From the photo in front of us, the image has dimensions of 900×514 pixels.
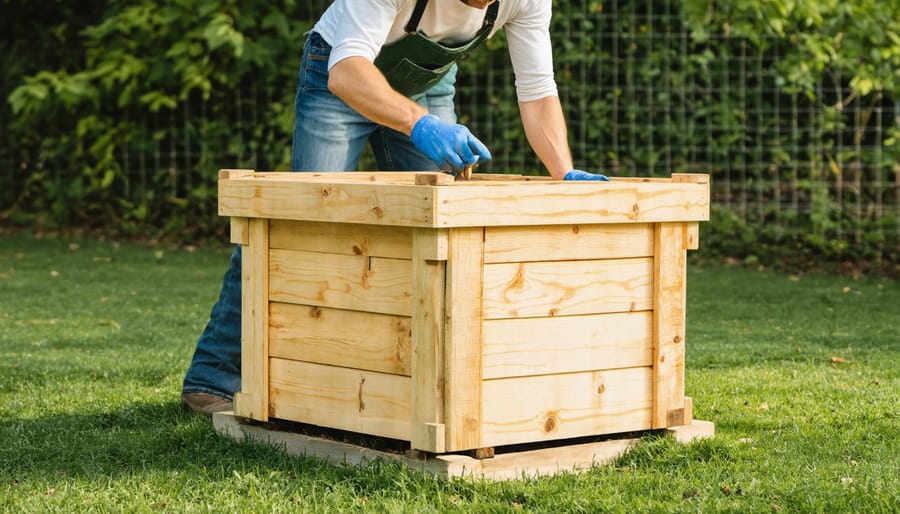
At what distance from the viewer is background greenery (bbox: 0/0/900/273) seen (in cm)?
776

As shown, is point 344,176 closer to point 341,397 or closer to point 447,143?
point 447,143

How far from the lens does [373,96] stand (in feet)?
10.3

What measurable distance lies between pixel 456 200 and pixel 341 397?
620 millimetres

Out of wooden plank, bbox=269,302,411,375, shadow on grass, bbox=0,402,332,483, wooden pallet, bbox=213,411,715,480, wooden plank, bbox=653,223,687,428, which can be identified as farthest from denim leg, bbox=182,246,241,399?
wooden plank, bbox=653,223,687,428

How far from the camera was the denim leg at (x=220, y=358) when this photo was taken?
3.60 m

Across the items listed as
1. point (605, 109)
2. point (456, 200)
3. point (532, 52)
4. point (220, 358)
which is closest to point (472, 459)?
point (456, 200)

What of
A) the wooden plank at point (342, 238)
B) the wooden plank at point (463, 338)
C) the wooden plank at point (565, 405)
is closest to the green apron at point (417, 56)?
the wooden plank at point (342, 238)

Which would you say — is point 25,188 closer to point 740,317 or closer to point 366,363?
point 740,317

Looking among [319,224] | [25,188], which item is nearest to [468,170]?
[319,224]

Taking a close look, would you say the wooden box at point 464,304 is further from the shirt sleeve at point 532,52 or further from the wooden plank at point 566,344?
the shirt sleeve at point 532,52

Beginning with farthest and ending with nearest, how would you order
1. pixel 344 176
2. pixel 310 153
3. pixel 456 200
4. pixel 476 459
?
1. pixel 310 153
2. pixel 344 176
3. pixel 476 459
4. pixel 456 200

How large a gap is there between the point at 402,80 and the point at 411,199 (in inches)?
35.3

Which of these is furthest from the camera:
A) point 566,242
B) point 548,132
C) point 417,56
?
point 548,132

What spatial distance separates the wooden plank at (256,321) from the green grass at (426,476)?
12 centimetres
